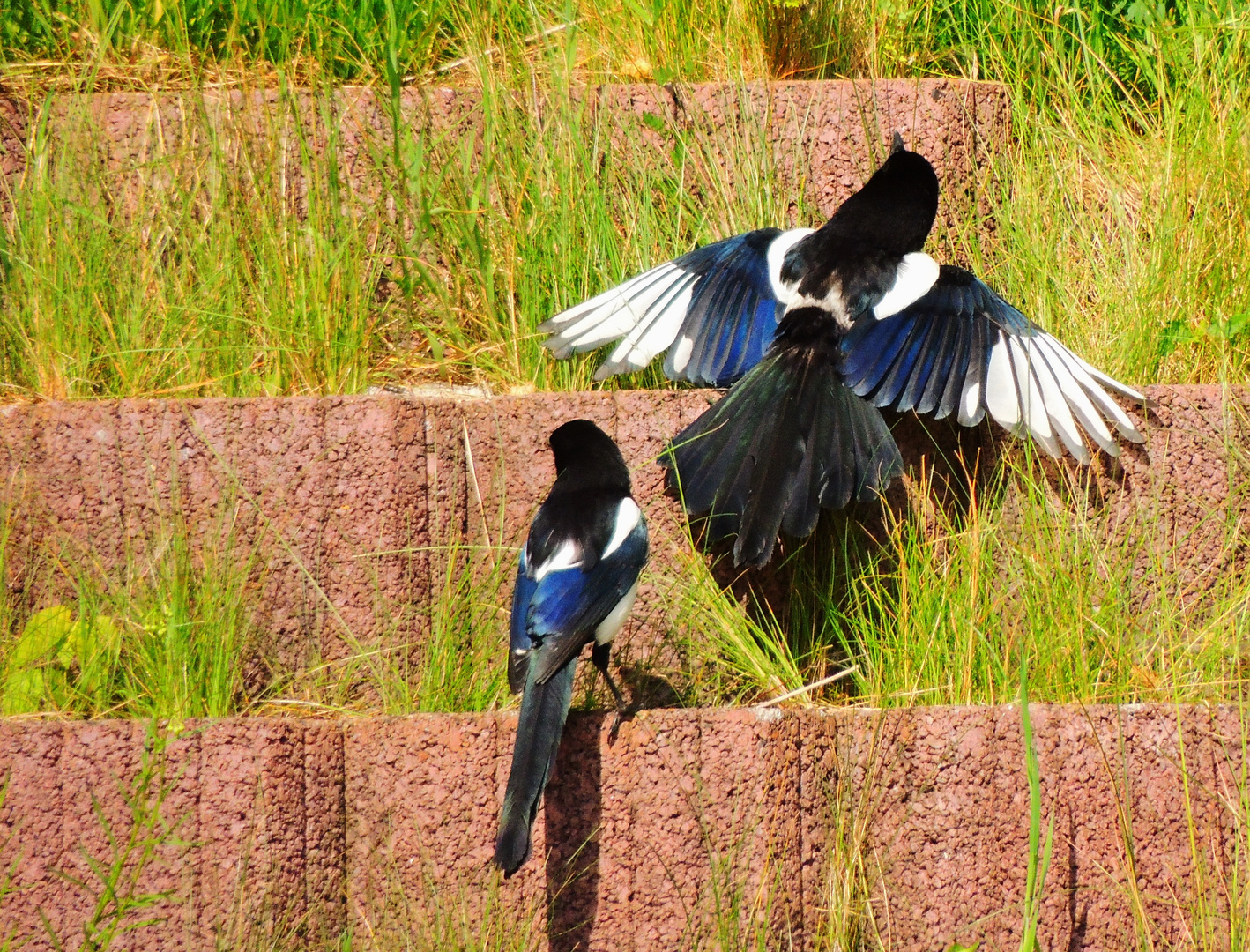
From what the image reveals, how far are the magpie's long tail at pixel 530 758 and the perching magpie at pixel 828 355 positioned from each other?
58 centimetres

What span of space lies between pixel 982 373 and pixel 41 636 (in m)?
2.17

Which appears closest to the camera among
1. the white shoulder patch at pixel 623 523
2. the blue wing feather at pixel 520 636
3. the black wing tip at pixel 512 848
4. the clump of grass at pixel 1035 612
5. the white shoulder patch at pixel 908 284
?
the black wing tip at pixel 512 848

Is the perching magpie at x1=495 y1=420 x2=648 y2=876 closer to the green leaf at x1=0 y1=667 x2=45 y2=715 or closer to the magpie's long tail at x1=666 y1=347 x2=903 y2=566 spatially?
the magpie's long tail at x1=666 y1=347 x2=903 y2=566

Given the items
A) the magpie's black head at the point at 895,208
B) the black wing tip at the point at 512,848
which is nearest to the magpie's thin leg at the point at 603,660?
the black wing tip at the point at 512,848

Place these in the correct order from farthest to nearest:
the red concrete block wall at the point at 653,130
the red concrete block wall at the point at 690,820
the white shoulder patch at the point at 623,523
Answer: the red concrete block wall at the point at 653,130, the white shoulder patch at the point at 623,523, the red concrete block wall at the point at 690,820

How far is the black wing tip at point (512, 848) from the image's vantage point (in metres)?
2.30

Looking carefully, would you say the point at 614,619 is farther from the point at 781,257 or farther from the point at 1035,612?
the point at 781,257

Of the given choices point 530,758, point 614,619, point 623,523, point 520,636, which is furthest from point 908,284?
point 530,758

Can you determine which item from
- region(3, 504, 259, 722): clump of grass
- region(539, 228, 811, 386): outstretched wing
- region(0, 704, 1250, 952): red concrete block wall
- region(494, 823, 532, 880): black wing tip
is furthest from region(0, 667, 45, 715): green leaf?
region(539, 228, 811, 386): outstretched wing

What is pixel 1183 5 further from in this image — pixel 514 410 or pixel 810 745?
pixel 810 745

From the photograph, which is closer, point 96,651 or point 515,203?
point 96,651

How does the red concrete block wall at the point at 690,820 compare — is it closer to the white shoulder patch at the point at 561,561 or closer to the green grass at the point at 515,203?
the white shoulder patch at the point at 561,561

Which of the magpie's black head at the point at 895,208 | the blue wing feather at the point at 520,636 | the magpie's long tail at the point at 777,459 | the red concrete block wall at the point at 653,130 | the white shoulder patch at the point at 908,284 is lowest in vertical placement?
the blue wing feather at the point at 520,636

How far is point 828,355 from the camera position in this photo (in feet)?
11.1
